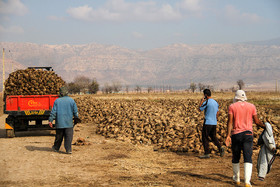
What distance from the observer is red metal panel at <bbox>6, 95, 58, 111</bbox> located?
13.2m

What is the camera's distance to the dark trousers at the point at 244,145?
6805 millimetres

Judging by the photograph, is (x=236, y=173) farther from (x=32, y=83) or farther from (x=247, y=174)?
(x=32, y=83)

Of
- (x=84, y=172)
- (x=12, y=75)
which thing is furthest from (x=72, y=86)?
(x=84, y=172)

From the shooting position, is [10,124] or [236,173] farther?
[10,124]

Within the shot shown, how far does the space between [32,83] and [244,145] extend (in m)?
9.97

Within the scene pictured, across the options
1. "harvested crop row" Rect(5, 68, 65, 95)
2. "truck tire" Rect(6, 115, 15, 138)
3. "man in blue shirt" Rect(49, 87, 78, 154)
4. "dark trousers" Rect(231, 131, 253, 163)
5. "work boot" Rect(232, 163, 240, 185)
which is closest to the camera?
"dark trousers" Rect(231, 131, 253, 163)

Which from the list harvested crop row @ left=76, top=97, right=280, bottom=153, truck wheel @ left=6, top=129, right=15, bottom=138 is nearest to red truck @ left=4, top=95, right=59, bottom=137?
truck wheel @ left=6, top=129, right=15, bottom=138

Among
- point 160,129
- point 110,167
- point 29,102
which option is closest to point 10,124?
point 29,102

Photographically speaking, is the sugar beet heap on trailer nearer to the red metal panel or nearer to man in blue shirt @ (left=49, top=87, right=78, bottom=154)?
the red metal panel

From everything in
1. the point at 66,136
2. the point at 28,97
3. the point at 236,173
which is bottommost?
the point at 236,173

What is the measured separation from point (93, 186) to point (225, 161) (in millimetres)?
4488

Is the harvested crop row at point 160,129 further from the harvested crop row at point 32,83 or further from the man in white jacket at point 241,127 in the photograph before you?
the man in white jacket at point 241,127

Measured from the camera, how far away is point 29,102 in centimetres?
1337

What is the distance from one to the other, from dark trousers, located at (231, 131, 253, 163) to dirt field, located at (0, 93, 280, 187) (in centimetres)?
72
